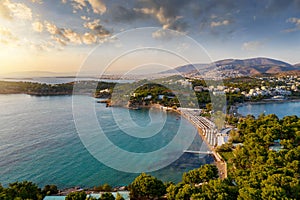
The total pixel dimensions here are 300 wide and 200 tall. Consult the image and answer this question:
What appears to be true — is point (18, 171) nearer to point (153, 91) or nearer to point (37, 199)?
point (37, 199)

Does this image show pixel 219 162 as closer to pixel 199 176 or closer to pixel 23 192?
pixel 199 176

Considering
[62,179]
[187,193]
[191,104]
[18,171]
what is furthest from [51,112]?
[187,193]

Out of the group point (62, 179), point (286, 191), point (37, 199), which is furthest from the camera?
point (62, 179)

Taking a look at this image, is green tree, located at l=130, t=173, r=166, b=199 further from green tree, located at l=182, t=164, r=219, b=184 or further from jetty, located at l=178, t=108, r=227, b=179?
jetty, located at l=178, t=108, r=227, b=179

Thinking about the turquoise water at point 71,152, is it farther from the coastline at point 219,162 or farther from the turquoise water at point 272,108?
the turquoise water at point 272,108

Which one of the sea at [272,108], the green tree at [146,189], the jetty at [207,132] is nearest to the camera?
the green tree at [146,189]

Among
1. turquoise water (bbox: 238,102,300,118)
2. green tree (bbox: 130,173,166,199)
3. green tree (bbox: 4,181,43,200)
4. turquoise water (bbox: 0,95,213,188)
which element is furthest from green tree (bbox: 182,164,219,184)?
turquoise water (bbox: 238,102,300,118)

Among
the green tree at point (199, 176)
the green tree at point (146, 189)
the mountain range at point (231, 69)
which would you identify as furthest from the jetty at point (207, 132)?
the mountain range at point (231, 69)
